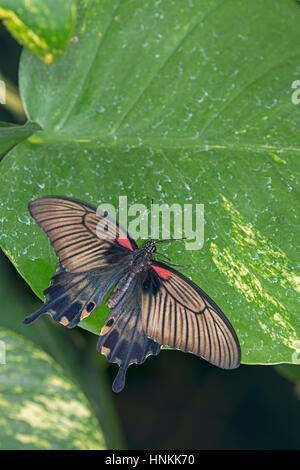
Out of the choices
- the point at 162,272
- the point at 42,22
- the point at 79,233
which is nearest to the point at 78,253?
the point at 79,233

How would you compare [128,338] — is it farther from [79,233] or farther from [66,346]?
[66,346]

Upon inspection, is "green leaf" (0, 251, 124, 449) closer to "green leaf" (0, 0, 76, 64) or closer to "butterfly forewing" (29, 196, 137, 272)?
"butterfly forewing" (29, 196, 137, 272)

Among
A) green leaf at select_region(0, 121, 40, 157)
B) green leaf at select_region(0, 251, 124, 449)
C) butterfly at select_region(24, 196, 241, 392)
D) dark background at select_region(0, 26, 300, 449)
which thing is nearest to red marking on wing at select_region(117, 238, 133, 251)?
butterfly at select_region(24, 196, 241, 392)

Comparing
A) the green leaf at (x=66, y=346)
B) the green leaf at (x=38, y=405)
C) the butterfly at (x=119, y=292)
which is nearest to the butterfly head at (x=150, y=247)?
the butterfly at (x=119, y=292)

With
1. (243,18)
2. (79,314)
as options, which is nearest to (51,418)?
(79,314)

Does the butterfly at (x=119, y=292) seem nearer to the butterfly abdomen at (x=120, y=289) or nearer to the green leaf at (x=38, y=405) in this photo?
the butterfly abdomen at (x=120, y=289)
